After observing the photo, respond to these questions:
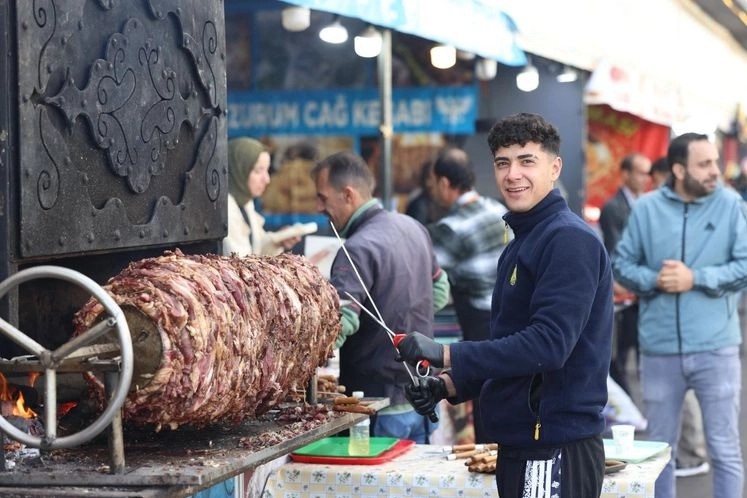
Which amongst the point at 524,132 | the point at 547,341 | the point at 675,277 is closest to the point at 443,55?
the point at 675,277

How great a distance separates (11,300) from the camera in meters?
3.72

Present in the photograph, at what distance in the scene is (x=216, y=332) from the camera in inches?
149

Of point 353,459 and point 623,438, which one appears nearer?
point 353,459

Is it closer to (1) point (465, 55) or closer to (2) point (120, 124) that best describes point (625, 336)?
(1) point (465, 55)

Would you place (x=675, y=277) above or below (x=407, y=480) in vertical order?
above

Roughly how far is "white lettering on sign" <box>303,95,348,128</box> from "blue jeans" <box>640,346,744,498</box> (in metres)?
5.21

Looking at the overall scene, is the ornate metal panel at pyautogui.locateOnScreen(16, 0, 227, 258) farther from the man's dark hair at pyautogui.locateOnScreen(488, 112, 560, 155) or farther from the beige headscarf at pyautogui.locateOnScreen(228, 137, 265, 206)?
the beige headscarf at pyautogui.locateOnScreen(228, 137, 265, 206)

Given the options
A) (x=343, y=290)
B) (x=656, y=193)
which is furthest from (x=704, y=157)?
(x=343, y=290)

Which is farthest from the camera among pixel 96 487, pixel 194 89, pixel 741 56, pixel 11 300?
pixel 741 56

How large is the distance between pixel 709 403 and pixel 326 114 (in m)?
5.62

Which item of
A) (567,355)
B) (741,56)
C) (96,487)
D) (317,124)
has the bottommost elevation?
(96,487)

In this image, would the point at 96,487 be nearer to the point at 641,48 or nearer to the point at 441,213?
the point at 441,213

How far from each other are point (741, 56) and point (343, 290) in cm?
3473

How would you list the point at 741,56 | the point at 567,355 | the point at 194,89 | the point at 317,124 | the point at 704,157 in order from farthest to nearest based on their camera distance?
the point at 741,56 < the point at 317,124 < the point at 704,157 < the point at 194,89 < the point at 567,355
